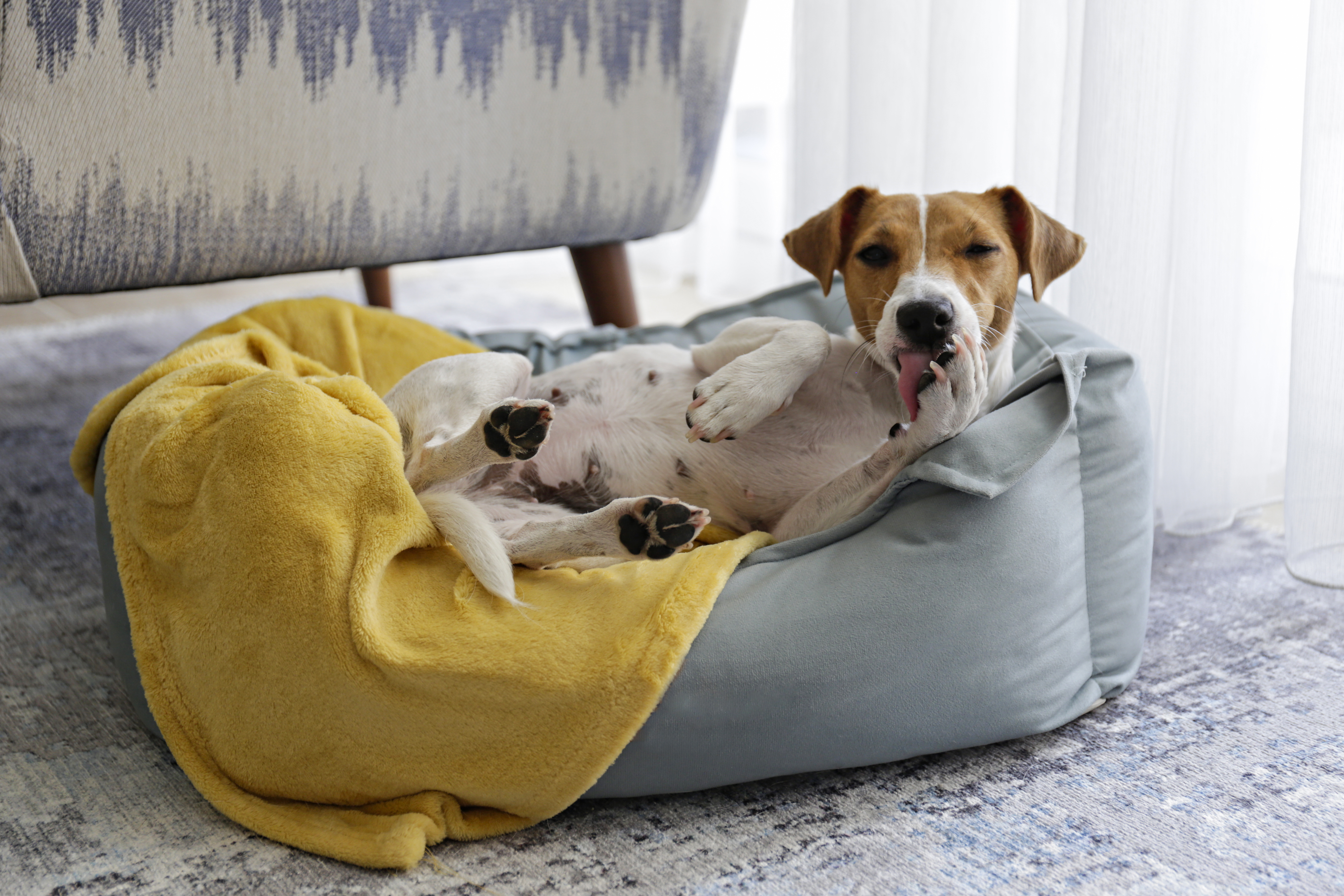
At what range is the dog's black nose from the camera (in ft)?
4.94

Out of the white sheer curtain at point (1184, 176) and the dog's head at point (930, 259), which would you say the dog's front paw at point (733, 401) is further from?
the white sheer curtain at point (1184, 176)

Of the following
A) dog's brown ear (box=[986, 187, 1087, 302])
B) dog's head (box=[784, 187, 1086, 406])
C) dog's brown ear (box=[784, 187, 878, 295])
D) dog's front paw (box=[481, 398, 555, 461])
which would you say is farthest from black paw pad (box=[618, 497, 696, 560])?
dog's brown ear (box=[986, 187, 1087, 302])

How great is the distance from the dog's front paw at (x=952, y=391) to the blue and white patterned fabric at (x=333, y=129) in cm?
119

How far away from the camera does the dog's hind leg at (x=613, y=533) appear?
1437 mm

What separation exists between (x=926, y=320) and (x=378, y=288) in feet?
7.38

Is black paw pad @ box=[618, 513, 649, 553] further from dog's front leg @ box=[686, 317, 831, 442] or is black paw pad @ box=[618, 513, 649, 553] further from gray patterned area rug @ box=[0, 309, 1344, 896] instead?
gray patterned area rug @ box=[0, 309, 1344, 896]

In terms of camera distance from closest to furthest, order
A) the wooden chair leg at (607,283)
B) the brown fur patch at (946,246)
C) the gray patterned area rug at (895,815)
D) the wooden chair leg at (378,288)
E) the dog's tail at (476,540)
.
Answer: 1. the gray patterned area rug at (895,815)
2. the dog's tail at (476,540)
3. the brown fur patch at (946,246)
4. the wooden chair leg at (607,283)
5. the wooden chair leg at (378,288)

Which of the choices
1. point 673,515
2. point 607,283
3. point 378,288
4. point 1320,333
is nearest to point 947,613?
point 673,515

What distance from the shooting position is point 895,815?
4.53 ft

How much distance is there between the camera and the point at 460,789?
1353 mm

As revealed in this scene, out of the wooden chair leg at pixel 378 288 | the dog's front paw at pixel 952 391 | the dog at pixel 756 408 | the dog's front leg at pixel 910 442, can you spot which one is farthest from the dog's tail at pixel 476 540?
the wooden chair leg at pixel 378 288

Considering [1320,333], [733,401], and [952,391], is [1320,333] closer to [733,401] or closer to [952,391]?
[952,391]

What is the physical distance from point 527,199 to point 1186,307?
4.28 feet

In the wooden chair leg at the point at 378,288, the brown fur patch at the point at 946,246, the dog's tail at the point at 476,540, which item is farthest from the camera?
the wooden chair leg at the point at 378,288
